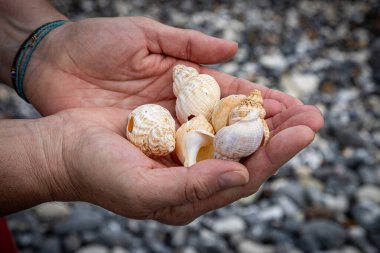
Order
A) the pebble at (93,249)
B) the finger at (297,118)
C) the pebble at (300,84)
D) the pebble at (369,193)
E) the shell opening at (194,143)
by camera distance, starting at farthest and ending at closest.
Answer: the pebble at (300,84), the pebble at (369,193), the pebble at (93,249), the shell opening at (194,143), the finger at (297,118)

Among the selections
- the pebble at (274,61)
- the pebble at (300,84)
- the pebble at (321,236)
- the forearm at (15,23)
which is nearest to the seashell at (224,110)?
the pebble at (321,236)

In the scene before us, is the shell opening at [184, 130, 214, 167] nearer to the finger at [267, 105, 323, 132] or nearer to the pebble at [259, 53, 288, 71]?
the finger at [267, 105, 323, 132]

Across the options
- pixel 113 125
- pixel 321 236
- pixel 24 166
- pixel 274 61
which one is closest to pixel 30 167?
pixel 24 166

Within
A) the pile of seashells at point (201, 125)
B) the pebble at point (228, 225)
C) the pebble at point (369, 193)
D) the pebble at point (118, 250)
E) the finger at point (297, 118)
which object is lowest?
the pebble at point (118, 250)

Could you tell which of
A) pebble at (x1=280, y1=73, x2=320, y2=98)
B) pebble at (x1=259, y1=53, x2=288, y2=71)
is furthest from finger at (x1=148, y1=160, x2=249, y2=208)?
pebble at (x1=259, y1=53, x2=288, y2=71)

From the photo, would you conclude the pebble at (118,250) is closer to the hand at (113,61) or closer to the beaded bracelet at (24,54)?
the hand at (113,61)
